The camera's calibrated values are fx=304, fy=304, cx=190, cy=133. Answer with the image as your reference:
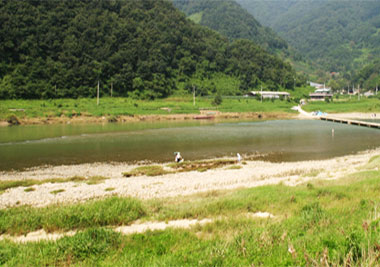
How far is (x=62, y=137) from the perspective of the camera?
43.7 metres

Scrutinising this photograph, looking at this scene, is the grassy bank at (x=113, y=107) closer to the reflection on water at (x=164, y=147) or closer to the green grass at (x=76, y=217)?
the reflection on water at (x=164, y=147)

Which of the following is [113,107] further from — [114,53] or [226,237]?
[226,237]

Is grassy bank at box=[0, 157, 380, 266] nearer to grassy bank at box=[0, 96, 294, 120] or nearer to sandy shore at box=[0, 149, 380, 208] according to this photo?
sandy shore at box=[0, 149, 380, 208]

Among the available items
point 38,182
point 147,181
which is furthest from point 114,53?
point 147,181

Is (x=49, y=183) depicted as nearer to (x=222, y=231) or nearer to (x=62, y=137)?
(x=222, y=231)

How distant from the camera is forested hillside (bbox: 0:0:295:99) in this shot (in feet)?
306

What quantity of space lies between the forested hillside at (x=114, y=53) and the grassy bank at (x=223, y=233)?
82271 millimetres

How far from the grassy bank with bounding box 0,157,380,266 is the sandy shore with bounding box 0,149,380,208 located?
3999 millimetres

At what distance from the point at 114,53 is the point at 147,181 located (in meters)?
104

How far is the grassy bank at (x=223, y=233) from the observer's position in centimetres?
563

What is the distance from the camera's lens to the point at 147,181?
1959 centimetres

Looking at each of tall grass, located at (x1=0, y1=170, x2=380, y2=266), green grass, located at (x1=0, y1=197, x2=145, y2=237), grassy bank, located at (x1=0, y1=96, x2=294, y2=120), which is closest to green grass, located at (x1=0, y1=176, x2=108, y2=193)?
tall grass, located at (x1=0, y1=170, x2=380, y2=266)

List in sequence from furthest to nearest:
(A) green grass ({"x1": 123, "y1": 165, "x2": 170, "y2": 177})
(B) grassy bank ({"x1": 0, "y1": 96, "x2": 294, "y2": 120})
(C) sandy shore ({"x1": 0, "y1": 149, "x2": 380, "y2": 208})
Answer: (B) grassy bank ({"x1": 0, "y1": 96, "x2": 294, "y2": 120})
(A) green grass ({"x1": 123, "y1": 165, "x2": 170, "y2": 177})
(C) sandy shore ({"x1": 0, "y1": 149, "x2": 380, "y2": 208})

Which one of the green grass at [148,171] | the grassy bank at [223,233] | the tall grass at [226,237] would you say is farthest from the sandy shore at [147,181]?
the tall grass at [226,237]
